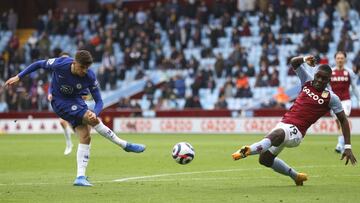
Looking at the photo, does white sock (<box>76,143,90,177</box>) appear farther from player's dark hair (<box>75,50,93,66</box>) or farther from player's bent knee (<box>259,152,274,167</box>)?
player's bent knee (<box>259,152,274,167</box>)

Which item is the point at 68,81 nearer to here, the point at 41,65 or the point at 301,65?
the point at 41,65

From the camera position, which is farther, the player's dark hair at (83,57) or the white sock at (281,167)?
the player's dark hair at (83,57)

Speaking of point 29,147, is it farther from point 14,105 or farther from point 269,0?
point 269,0

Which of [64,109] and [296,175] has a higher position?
[64,109]

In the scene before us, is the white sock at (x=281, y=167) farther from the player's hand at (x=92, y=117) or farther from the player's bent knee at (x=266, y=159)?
the player's hand at (x=92, y=117)

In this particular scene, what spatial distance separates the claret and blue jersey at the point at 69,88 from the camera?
43.8 feet

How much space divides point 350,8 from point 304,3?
2513 mm

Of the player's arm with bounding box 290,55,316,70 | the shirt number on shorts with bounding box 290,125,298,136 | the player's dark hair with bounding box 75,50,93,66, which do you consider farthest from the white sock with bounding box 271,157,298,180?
the player's dark hair with bounding box 75,50,93,66

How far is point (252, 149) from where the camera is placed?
1165 cm

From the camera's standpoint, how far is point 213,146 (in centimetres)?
2488

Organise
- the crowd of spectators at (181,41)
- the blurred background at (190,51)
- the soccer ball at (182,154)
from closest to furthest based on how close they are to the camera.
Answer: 1. the soccer ball at (182,154)
2. the blurred background at (190,51)
3. the crowd of spectators at (181,41)

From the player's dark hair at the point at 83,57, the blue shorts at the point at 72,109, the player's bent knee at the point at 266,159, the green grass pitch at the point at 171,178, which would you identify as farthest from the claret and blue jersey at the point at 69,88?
the player's bent knee at the point at 266,159

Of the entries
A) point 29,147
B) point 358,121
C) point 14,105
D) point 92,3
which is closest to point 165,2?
point 92,3

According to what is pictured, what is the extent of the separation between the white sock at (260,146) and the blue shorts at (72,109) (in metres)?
3.15
